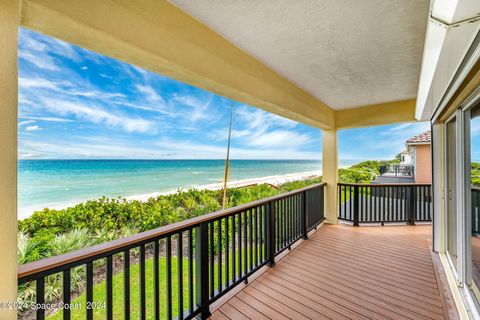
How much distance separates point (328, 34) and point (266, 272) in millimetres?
2727

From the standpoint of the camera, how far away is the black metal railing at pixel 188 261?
1160 mm

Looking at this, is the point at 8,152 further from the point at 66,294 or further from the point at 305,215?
the point at 305,215

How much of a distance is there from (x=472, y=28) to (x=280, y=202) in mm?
2592

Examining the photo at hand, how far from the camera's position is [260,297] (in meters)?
2.17

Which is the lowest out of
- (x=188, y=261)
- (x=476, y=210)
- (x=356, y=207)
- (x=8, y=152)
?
(x=356, y=207)

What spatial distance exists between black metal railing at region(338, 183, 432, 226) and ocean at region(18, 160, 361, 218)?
13263 mm

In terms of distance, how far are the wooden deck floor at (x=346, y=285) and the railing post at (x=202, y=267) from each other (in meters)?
0.17

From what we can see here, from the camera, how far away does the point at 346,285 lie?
7.75ft

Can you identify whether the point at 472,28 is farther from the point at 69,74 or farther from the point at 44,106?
the point at 44,106

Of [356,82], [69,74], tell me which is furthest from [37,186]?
[356,82]

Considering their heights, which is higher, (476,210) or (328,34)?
(328,34)

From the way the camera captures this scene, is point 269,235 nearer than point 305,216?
Yes

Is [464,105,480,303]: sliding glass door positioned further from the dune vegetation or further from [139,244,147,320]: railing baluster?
the dune vegetation

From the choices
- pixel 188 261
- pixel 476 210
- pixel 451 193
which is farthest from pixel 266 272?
pixel 451 193
